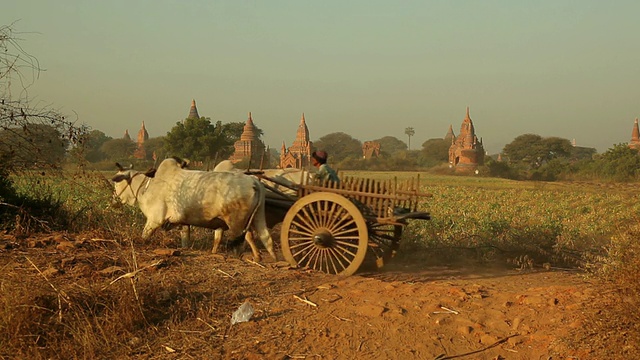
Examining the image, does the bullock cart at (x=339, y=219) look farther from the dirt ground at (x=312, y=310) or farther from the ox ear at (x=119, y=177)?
the ox ear at (x=119, y=177)

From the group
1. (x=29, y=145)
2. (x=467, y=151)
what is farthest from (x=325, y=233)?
(x=467, y=151)

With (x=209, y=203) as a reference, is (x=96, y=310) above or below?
below

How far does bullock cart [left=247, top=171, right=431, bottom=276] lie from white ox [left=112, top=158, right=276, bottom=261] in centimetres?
61

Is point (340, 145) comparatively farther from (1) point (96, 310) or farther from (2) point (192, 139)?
(1) point (96, 310)

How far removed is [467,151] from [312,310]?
49988 mm

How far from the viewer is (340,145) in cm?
7688

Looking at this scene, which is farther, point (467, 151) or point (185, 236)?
point (467, 151)

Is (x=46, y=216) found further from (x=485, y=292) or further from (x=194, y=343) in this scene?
(x=485, y=292)

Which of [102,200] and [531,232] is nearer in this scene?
[102,200]

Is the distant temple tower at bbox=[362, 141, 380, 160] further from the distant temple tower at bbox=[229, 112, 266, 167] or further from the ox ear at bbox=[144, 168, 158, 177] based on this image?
the ox ear at bbox=[144, 168, 158, 177]

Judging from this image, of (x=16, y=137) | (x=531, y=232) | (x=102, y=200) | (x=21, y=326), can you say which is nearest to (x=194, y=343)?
(x=21, y=326)

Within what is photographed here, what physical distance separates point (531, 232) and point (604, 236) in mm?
2144

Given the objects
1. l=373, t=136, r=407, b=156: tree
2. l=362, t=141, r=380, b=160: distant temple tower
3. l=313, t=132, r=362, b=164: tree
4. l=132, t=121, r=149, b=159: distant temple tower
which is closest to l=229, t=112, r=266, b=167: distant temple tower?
l=132, t=121, r=149, b=159: distant temple tower

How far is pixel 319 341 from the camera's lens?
13.3 feet
